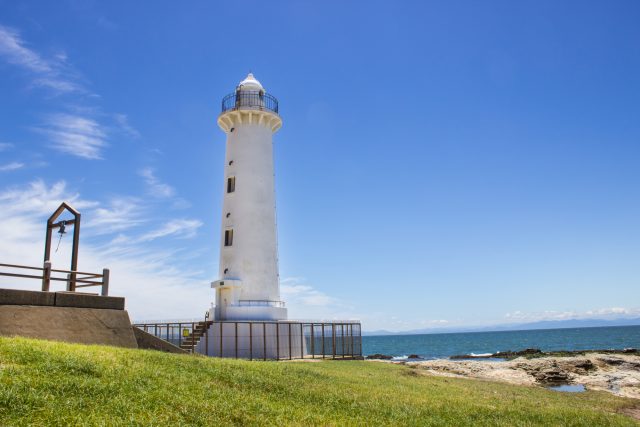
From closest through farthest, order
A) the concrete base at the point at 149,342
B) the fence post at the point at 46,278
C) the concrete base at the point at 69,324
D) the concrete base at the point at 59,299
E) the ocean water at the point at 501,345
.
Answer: the concrete base at the point at 69,324 < the concrete base at the point at 59,299 < the fence post at the point at 46,278 < the concrete base at the point at 149,342 < the ocean water at the point at 501,345

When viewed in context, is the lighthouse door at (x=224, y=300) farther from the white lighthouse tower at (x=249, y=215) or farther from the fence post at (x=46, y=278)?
the fence post at (x=46, y=278)

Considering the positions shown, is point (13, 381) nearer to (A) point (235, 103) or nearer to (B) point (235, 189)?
(B) point (235, 189)

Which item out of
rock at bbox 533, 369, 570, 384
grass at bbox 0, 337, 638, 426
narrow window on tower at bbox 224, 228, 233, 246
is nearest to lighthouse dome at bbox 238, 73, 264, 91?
narrow window on tower at bbox 224, 228, 233, 246

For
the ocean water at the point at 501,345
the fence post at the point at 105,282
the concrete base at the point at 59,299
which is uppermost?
the fence post at the point at 105,282

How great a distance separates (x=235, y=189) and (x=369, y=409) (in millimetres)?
22379

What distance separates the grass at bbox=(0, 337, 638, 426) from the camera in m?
8.55

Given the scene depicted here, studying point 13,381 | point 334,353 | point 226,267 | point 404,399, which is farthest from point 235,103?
point 13,381

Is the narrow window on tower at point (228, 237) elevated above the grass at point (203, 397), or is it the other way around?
the narrow window on tower at point (228, 237)

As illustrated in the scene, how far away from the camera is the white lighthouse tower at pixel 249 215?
1216 inches

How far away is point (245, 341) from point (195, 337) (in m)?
2.71

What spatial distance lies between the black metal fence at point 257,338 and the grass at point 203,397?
12.1 metres

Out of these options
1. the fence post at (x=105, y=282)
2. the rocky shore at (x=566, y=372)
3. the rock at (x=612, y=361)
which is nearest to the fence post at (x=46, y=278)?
the fence post at (x=105, y=282)

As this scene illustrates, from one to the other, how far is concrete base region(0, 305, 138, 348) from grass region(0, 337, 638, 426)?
6.56 feet

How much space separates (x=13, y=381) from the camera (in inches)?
356
